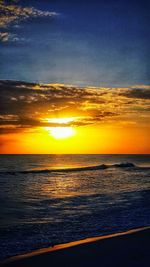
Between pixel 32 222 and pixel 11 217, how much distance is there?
1.91 meters

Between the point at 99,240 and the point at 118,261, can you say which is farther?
the point at 99,240

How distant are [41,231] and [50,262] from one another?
4.73 meters

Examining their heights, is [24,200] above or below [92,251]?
above

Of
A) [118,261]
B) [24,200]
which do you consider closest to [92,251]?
[118,261]

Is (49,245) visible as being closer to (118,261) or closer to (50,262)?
(50,262)

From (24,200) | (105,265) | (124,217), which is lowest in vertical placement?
(105,265)

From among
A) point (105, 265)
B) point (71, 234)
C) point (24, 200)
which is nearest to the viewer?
point (105, 265)

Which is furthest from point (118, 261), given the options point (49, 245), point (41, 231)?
point (41, 231)

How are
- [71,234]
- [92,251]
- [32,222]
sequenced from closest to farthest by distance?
[92,251]
[71,234]
[32,222]

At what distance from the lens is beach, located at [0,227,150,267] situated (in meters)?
7.93

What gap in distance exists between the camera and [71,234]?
1220 centimetres

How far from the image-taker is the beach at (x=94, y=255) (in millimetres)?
7931

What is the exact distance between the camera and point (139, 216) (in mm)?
16062

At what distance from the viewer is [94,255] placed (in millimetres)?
8664
